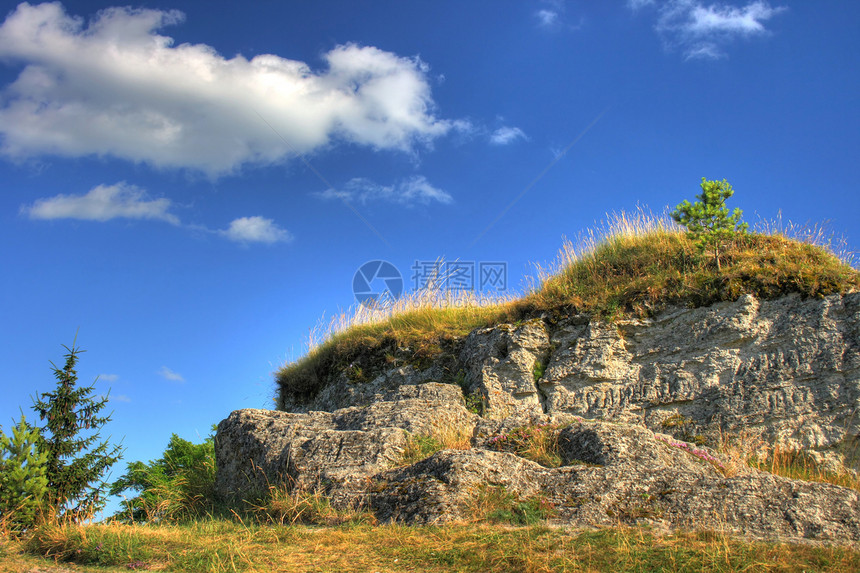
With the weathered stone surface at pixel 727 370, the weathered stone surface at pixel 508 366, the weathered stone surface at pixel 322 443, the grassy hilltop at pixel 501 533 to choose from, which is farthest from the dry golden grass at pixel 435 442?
the weathered stone surface at pixel 727 370

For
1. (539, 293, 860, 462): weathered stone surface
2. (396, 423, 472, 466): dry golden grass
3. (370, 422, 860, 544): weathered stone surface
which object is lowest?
(370, 422, 860, 544): weathered stone surface

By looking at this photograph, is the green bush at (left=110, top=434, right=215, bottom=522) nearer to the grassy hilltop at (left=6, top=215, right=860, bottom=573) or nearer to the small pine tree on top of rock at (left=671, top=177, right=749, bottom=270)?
the grassy hilltop at (left=6, top=215, right=860, bottom=573)

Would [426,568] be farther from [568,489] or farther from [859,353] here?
[859,353]

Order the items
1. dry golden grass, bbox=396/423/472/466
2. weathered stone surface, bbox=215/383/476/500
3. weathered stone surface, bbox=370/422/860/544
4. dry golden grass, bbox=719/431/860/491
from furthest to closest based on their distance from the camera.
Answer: dry golden grass, bbox=719/431/860/491 < dry golden grass, bbox=396/423/472/466 < weathered stone surface, bbox=215/383/476/500 < weathered stone surface, bbox=370/422/860/544

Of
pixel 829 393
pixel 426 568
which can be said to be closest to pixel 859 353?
pixel 829 393

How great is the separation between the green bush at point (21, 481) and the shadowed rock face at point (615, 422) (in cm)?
272

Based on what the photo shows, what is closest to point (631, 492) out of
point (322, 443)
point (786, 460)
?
point (322, 443)

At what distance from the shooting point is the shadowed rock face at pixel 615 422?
6.41m

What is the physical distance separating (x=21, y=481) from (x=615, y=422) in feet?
31.2

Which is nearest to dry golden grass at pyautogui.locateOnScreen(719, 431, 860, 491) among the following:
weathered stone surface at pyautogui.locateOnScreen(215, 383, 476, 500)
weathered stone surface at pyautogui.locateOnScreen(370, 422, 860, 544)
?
weathered stone surface at pyautogui.locateOnScreen(370, 422, 860, 544)

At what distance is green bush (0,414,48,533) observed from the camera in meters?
8.21

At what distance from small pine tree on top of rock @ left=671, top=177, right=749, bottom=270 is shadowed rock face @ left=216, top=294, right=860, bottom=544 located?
2.06 m

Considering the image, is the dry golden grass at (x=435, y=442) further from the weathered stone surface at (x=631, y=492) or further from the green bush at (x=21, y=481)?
the green bush at (x=21, y=481)

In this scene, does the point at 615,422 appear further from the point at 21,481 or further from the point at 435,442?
the point at 21,481
